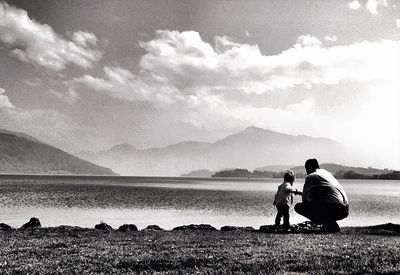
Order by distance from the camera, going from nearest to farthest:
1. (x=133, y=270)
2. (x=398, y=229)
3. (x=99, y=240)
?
(x=133, y=270)
(x=99, y=240)
(x=398, y=229)

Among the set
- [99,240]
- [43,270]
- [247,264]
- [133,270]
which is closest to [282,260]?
[247,264]

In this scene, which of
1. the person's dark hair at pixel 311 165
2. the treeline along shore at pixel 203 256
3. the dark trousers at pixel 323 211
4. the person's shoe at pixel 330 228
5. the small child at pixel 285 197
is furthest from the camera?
the small child at pixel 285 197

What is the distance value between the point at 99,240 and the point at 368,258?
12.3 m

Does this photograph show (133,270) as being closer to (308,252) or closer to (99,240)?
(308,252)

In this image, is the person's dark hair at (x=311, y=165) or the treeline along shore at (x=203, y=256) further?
the person's dark hair at (x=311, y=165)

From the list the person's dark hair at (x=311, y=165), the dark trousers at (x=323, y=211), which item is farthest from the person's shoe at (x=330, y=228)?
the person's dark hair at (x=311, y=165)

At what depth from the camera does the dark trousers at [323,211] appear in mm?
16553

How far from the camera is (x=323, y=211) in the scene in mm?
16922

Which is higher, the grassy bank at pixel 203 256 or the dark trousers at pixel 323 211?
the dark trousers at pixel 323 211

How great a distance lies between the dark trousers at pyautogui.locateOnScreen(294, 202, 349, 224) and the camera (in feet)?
54.3

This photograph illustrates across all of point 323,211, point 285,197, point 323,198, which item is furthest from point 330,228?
point 323,198

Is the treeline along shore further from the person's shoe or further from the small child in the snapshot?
the small child

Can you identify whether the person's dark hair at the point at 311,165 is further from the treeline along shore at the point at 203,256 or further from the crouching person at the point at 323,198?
the treeline along shore at the point at 203,256

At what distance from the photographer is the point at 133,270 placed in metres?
11.4
